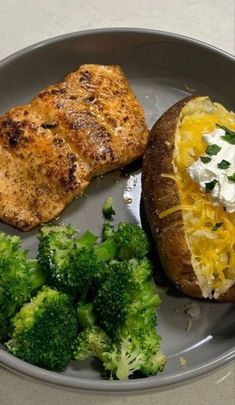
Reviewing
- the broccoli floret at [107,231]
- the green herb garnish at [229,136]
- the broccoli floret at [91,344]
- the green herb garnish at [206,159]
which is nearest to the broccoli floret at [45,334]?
the broccoli floret at [91,344]

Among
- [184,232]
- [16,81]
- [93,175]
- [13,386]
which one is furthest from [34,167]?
[13,386]

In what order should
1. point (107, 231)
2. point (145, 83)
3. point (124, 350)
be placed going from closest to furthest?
point (124, 350)
point (107, 231)
point (145, 83)

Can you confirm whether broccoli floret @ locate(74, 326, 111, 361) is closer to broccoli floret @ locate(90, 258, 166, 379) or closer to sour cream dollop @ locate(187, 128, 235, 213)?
broccoli floret @ locate(90, 258, 166, 379)

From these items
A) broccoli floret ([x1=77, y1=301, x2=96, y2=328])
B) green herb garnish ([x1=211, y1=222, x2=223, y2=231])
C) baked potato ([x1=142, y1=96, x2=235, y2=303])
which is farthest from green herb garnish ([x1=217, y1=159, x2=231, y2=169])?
broccoli floret ([x1=77, y1=301, x2=96, y2=328])

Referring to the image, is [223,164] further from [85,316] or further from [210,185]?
[85,316]

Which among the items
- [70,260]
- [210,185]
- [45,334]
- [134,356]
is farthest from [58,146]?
[134,356]
